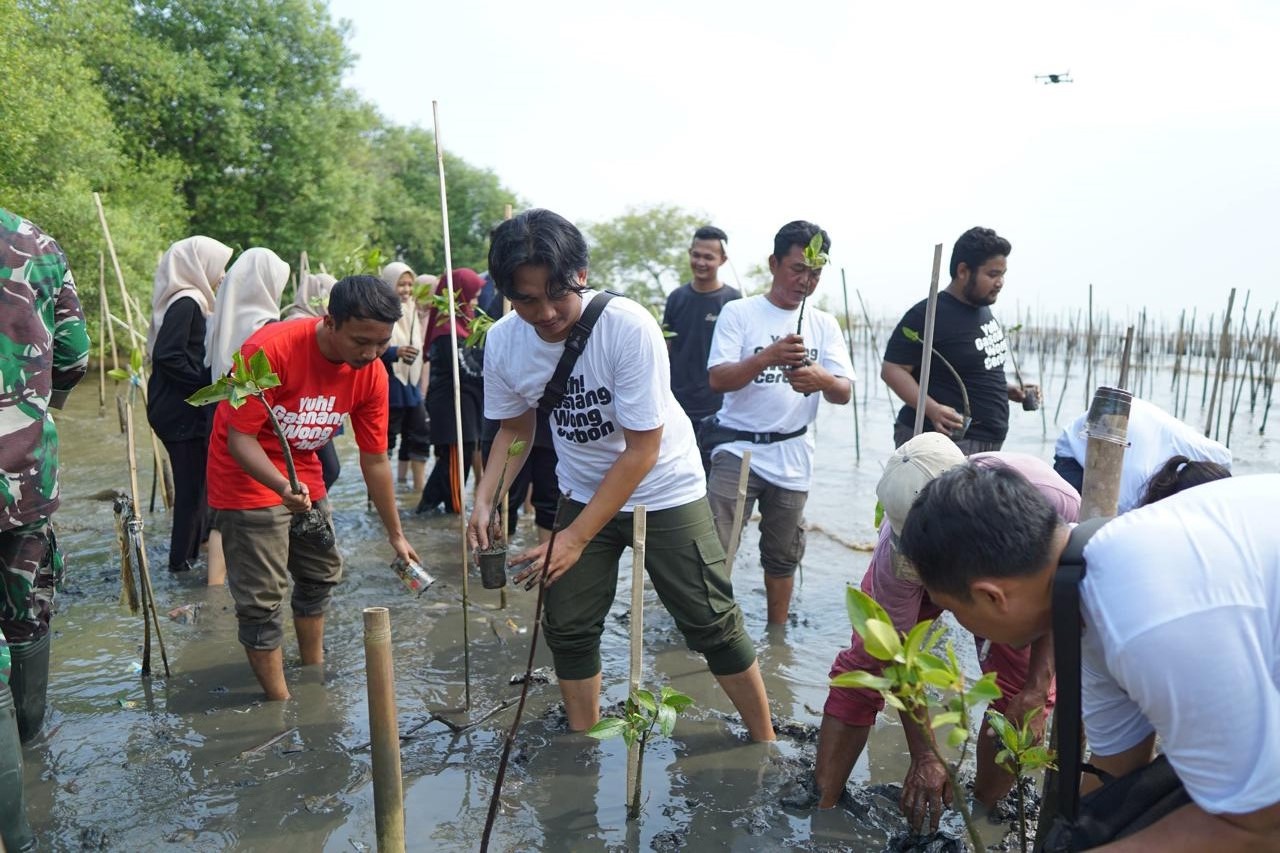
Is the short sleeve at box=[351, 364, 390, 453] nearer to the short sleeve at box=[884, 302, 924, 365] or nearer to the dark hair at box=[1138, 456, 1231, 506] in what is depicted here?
the short sleeve at box=[884, 302, 924, 365]

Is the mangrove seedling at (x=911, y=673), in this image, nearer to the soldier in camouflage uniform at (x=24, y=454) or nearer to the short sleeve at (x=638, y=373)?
the short sleeve at (x=638, y=373)

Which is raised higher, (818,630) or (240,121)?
(240,121)

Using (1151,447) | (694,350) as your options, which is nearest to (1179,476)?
(1151,447)

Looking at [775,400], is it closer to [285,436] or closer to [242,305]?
[285,436]

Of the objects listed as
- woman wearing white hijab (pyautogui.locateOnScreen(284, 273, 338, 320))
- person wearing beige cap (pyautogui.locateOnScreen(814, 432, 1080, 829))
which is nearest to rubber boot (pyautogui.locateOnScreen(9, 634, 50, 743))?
person wearing beige cap (pyautogui.locateOnScreen(814, 432, 1080, 829))

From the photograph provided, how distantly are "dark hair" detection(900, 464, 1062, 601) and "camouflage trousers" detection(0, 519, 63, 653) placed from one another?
8.47ft

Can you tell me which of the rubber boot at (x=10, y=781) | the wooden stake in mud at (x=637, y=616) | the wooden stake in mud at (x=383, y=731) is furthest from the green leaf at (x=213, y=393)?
the wooden stake in mud at (x=637, y=616)

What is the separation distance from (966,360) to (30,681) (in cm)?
418

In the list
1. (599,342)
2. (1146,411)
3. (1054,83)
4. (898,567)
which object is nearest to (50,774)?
(599,342)

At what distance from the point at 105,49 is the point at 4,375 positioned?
2325 centimetres

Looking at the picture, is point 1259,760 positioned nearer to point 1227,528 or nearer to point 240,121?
point 1227,528

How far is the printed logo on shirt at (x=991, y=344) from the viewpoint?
4.59 m

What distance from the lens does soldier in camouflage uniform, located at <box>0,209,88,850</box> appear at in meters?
2.37

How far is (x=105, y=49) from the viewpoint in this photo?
21.2 meters
